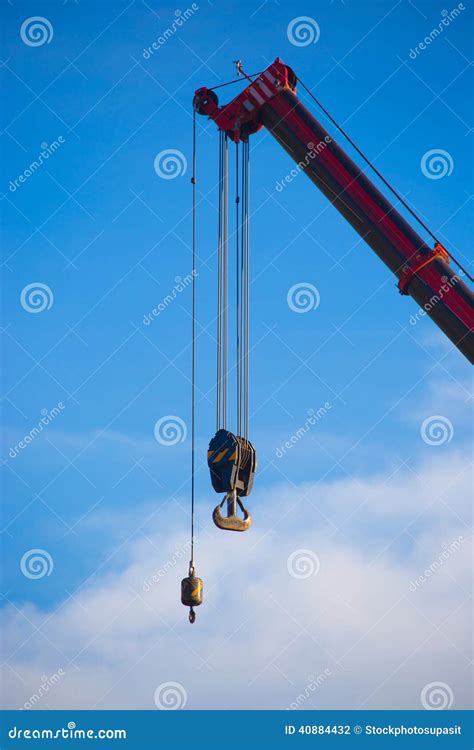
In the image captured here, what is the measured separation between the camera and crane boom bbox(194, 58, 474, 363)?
12719 mm

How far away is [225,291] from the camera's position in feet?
49.8

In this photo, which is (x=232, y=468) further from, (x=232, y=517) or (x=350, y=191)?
(x=350, y=191)

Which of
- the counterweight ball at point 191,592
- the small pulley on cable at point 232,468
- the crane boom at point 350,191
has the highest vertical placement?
the crane boom at point 350,191

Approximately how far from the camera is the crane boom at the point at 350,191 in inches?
501

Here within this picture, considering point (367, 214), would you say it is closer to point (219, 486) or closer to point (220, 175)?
point (220, 175)

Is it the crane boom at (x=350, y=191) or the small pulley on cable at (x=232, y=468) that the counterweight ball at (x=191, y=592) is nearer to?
the small pulley on cable at (x=232, y=468)

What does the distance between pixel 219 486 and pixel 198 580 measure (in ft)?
4.02

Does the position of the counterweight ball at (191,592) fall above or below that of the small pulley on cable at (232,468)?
below

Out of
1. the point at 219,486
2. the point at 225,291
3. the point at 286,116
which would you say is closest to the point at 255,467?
the point at 219,486

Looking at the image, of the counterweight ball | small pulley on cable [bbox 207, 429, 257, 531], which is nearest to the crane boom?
small pulley on cable [bbox 207, 429, 257, 531]

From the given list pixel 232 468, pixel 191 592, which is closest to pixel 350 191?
pixel 232 468

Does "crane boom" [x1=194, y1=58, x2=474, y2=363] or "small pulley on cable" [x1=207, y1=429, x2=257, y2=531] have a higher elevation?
"crane boom" [x1=194, y1=58, x2=474, y2=363]

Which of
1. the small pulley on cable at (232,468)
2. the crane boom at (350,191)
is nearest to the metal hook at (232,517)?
the small pulley on cable at (232,468)

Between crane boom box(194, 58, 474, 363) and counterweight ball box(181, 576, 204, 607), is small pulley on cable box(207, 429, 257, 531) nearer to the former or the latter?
counterweight ball box(181, 576, 204, 607)
